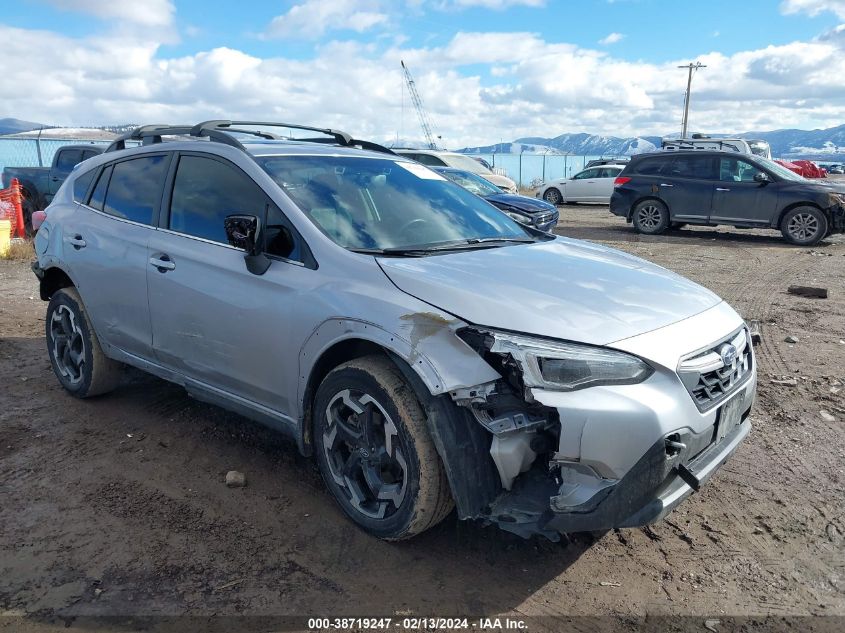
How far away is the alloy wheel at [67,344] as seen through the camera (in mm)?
4848

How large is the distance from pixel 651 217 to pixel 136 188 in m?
12.7

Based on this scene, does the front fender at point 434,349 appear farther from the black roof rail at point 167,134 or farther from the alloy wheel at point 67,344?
the alloy wheel at point 67,344

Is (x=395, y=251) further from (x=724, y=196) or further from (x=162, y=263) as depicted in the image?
(x=724, y=196)

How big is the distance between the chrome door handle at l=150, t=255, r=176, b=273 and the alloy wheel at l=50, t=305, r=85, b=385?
1171mm

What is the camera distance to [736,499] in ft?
11.8

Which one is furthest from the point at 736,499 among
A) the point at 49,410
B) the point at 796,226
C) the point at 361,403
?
the point at 796,226

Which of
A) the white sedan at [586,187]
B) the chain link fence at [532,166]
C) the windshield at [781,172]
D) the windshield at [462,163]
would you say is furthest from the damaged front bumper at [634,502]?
the chain link fence at [532,166]

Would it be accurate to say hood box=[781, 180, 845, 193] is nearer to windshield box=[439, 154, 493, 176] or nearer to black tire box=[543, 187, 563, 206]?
windshield box=[439, 154, 493, 176]

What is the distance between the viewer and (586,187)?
78.2 feet

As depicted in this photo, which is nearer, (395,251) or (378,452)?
(378,452)

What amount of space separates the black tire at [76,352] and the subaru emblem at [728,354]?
3874 mm

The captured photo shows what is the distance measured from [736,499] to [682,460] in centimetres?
116

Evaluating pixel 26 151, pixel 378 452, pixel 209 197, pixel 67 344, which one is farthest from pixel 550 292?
pixel 26 151

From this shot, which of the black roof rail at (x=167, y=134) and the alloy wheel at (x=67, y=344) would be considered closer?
the black roof rail at (x=167, y=134)
